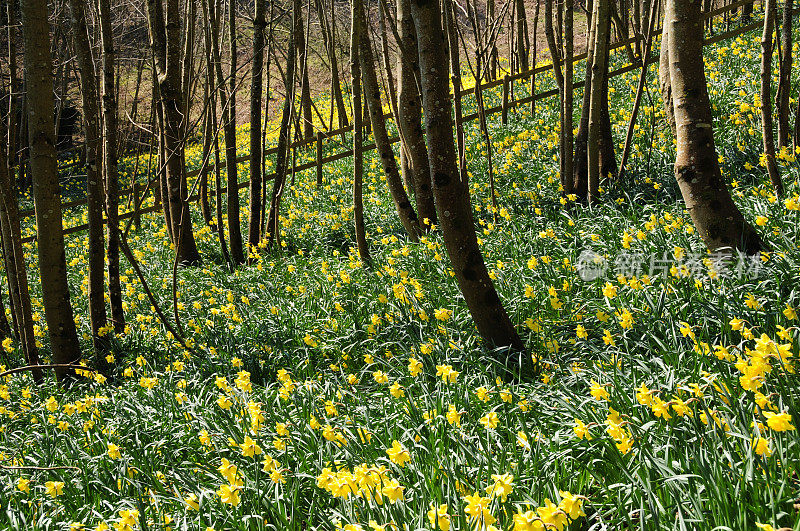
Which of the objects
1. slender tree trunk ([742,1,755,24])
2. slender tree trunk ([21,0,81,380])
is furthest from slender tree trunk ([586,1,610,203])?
slender tree trunk ([742,1,755,24])

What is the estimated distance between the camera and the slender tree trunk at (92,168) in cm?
516

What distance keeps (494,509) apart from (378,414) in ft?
4.43

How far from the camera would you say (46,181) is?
488 centimetres

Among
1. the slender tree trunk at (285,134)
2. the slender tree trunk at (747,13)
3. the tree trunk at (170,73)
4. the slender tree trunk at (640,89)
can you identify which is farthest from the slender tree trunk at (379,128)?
the slender tree trunk at (747,13)

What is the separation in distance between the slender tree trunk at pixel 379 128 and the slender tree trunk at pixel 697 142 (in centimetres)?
297

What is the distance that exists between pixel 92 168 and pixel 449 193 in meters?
3.69

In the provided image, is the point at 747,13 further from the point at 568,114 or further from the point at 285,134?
the point at 285,134

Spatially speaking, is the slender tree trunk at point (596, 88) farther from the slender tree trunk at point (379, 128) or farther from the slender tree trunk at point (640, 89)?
the slender tree trunk at point (379, 128)

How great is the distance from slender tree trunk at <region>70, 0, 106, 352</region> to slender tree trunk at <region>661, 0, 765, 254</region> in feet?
14.9

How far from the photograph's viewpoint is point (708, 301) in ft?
10.8

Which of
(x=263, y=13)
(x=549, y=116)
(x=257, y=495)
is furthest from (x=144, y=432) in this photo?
(x=549, y=116)

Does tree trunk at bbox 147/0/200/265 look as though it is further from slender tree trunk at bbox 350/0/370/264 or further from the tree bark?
the tree bark

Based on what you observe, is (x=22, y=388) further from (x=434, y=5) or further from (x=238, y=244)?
(x=434, y=5)

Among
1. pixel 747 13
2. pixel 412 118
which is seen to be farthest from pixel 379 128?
pixel 747 13
